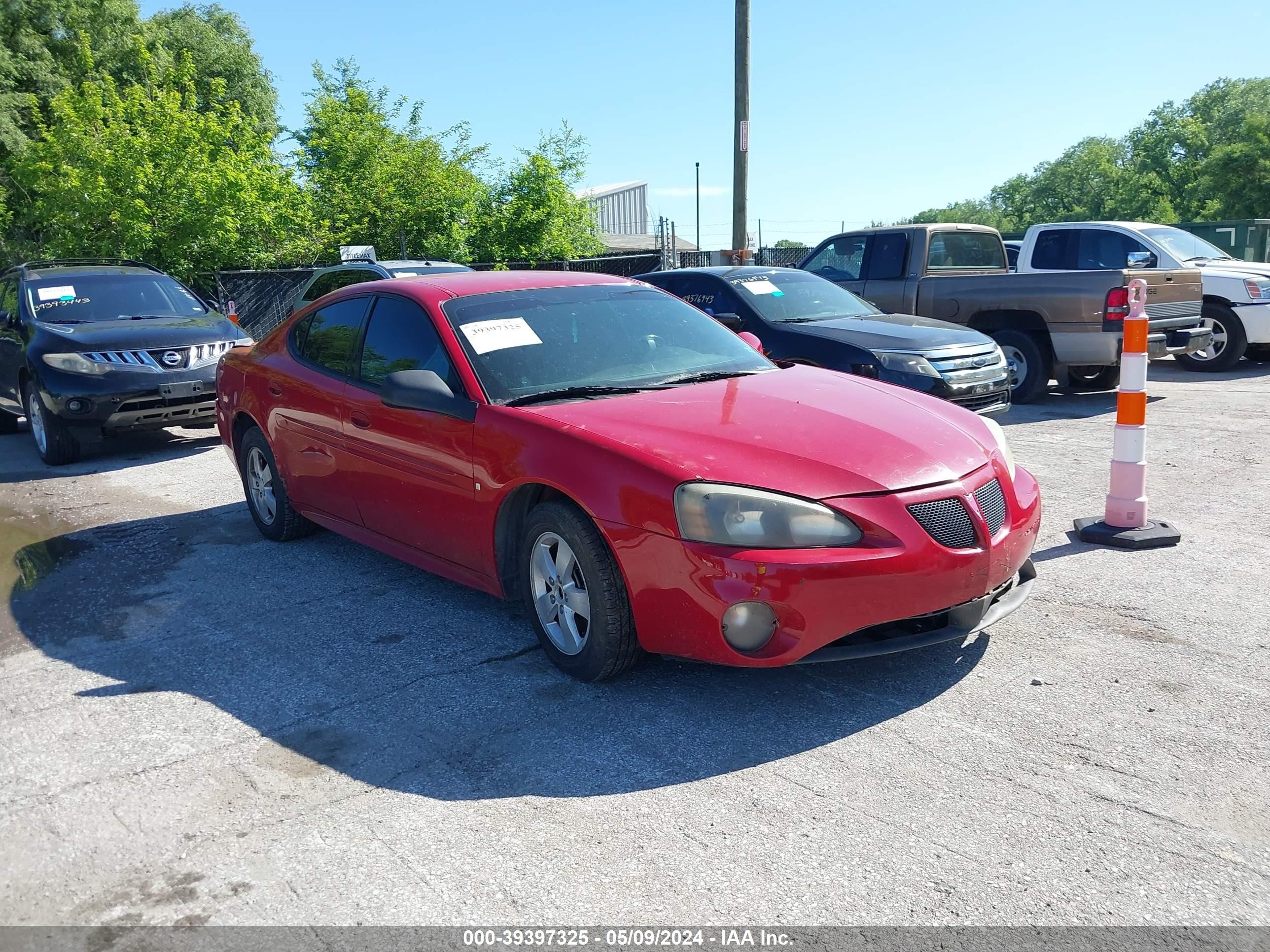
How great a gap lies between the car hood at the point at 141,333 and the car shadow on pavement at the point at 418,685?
13.5 feet

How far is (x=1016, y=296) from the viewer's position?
10.8 m

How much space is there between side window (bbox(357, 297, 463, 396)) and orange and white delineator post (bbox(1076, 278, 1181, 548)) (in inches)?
139

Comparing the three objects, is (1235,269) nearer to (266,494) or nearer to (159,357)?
(266,494)

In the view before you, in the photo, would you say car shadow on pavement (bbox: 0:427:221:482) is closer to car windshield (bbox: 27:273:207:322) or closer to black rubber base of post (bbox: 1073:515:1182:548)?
car windshield (bbox: 27:273:207:322)

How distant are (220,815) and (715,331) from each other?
330 cm

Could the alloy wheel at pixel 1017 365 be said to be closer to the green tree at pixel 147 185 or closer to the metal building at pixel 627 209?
the green tree at pixel 147 185

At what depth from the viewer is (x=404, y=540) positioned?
509cm

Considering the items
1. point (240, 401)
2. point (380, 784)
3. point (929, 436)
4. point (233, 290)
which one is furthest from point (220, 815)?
point (233, 290)

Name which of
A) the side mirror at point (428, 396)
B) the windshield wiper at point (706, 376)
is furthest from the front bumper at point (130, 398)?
the windshield wiper at point (706, 376)

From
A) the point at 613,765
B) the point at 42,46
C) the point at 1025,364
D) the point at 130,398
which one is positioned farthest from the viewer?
the point at 42,46

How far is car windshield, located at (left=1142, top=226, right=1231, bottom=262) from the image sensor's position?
42.1 ft

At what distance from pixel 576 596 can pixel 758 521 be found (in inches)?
32.4

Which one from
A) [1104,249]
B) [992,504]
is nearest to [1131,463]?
[992,504]

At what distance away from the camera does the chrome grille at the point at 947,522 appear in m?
3.78
